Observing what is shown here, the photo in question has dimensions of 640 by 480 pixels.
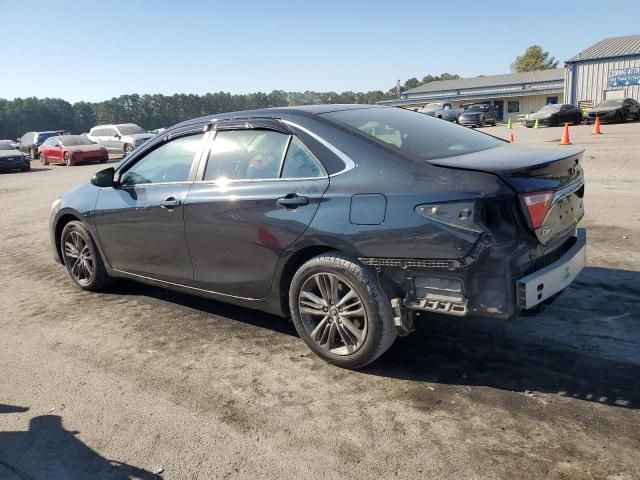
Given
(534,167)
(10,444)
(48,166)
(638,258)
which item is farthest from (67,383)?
(48,166)

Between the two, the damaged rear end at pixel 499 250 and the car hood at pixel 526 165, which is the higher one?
the car hood at pixel 526 165

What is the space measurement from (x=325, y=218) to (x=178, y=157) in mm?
1714

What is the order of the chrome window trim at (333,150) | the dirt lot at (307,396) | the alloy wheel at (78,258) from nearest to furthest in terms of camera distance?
the dirt lot at (307,396) → the chrome window trim at (333,150) → the alloy wheel at (78,258)

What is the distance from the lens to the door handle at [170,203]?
4316 mm

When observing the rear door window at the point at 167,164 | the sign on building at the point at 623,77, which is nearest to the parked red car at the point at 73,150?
the rear door window at the point at 167,164

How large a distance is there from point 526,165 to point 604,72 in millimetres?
45558

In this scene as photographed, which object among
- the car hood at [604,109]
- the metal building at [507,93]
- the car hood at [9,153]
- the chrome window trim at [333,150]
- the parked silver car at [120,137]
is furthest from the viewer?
the metal building at [507,93]

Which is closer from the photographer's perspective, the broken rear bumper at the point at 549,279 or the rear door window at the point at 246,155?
the broken rear bumper at the point at 549,279

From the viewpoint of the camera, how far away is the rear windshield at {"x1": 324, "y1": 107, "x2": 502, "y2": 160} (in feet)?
11.6

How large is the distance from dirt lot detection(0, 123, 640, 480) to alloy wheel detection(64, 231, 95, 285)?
1.60 feet

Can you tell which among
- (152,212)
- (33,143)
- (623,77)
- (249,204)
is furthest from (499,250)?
(623,77)

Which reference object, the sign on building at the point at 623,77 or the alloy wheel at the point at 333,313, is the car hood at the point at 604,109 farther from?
the alloy wheel at the point at 333,313

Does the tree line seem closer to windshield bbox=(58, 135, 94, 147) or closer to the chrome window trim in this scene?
windshield bbox=(58, 135, 94, 147)

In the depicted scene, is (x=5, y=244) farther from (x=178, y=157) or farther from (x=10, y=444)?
(x=10, y=444)
